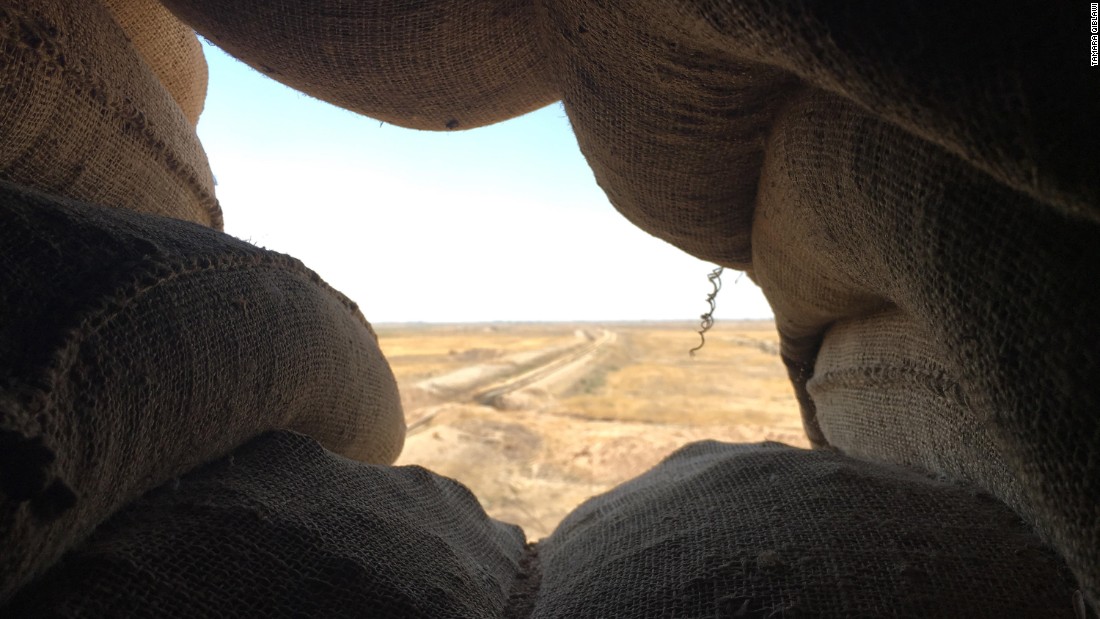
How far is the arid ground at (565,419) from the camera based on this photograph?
11.7 ft

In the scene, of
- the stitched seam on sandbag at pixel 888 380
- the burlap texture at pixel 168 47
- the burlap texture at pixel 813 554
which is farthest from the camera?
the burlap texture at pixel 168 47

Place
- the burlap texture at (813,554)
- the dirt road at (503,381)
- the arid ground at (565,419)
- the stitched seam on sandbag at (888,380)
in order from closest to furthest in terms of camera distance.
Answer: the burlap texture at (813,554) < the stitched seam on sandbag at (888,380) < the arid ground at (565,419) < the dirt road at (503,381)

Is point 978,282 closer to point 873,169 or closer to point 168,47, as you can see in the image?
point 873,169

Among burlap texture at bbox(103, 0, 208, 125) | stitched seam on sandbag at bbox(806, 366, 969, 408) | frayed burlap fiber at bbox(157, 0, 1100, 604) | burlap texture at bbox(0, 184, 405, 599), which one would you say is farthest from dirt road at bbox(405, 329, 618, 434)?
burlap texture at bbox(0, 184, 405, 599)

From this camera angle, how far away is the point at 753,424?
5707mm

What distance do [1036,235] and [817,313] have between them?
666 mm

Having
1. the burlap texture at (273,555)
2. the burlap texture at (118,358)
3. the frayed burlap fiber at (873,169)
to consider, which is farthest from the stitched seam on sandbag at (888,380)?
the burlap texture at (118,358)

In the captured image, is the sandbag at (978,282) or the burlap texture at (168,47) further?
the burlap texture at (168,47)

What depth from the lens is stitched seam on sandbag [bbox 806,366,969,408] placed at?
0.68 metres

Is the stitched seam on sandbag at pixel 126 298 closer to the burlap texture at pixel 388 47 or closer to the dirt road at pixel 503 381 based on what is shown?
the burlap texture at pixel 388 47

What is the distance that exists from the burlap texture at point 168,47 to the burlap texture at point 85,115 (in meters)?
0.14

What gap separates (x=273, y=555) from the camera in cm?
52

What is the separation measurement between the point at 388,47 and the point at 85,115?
A: 33cm

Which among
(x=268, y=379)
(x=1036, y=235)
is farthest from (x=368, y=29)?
(x=1036, y=235)
